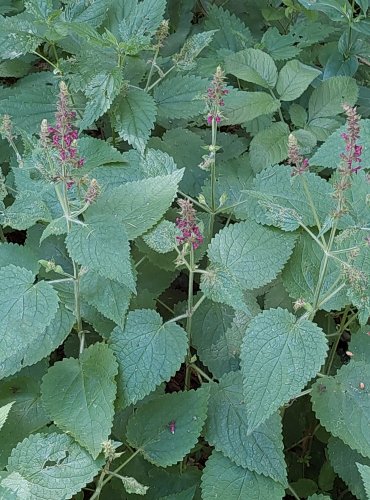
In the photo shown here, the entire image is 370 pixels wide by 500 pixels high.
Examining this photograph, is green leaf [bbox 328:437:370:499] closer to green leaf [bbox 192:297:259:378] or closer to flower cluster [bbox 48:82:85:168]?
green leaf [bbox 192:297:259:378]

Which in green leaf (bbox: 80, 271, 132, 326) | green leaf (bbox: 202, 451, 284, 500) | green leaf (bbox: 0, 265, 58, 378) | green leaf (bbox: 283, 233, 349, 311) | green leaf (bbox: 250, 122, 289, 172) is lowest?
green leaf (bbox: 202, 451, 284, 500)

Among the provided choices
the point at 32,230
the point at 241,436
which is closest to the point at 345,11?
the point at 32,230

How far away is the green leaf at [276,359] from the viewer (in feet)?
5.78

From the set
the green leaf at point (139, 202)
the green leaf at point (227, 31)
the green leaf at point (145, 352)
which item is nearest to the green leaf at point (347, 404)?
the green leaf at point (145, 352)

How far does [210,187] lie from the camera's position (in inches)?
101

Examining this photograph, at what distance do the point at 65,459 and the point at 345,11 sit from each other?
2119mm

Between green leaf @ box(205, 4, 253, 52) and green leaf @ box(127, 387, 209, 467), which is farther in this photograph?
green leaf @ box(205, 4, 253, 52)

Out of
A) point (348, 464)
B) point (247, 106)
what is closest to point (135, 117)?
point (247, 106)

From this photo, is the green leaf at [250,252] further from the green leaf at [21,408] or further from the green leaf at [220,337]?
the green leaf at [21,408]

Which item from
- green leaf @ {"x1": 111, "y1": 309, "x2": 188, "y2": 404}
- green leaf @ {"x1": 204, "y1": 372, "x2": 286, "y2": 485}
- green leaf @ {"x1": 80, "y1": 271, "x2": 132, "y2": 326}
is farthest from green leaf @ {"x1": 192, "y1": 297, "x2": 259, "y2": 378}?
green leaf @ {"x1": 80, "y1": 271, "x2": 132, "y2": 326}

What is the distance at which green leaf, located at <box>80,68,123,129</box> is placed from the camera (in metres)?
2.43

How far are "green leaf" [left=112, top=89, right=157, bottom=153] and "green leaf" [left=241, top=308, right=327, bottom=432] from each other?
915mm

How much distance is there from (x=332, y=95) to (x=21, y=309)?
66.3 inches

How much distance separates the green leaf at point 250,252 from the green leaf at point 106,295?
0.31 m
